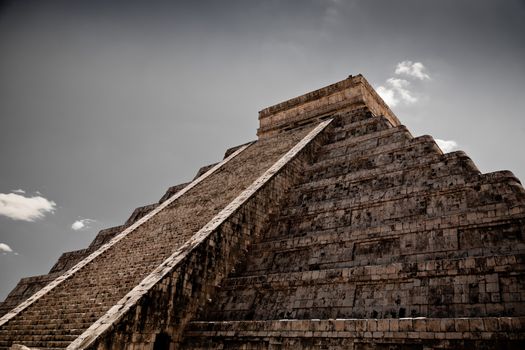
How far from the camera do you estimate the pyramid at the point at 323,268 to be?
472 cm

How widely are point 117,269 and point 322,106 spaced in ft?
31.9

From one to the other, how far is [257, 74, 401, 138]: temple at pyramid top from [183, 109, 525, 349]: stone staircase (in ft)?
18.1

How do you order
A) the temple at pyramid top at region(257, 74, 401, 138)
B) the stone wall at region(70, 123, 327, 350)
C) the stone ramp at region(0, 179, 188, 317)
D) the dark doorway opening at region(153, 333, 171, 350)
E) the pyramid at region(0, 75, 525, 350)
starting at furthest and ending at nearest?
the temple at pyramid top at region(257, 74, 401, 138) < the stone ramp at region(0, 179, 188, 317) < the dark doorway opening at region(153, 333, 171, 350) < the stone wall at region(70, 123, 327, 350) < the pyramid at region(0, 75, 525, 350)

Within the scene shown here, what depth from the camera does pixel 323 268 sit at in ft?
21.0

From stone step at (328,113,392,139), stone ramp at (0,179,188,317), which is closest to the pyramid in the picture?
stone step at (328,113,392,139)

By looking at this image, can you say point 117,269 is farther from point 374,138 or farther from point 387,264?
point 374,138

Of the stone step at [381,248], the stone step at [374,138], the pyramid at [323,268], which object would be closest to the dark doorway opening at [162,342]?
the pyramid at [323,268]

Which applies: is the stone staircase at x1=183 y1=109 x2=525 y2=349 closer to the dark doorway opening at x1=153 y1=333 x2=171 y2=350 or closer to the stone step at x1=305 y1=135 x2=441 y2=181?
the stone step at x1=305 y1=135 x2=441 y2=181

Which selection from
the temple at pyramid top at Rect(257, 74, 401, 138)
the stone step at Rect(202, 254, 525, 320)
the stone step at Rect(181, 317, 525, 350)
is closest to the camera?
the stone step at Rect(181, 317, 525, 350)

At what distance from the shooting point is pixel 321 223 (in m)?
7.62

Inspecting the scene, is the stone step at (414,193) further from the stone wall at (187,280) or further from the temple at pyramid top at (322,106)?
the temple at pyramid top at (322,106)

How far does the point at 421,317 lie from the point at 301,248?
2.72 metres

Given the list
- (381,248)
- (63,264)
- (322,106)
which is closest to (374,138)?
(381,248)

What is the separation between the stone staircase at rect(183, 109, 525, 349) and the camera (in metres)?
4.62
